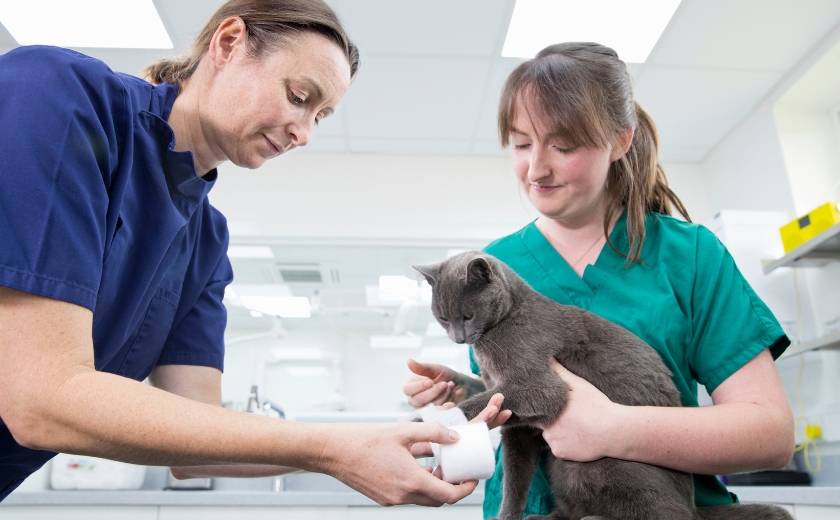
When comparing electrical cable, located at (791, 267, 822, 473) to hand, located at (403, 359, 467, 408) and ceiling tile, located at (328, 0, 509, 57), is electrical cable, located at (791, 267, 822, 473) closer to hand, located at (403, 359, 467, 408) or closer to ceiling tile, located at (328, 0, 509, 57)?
ceiling tile, located at (328, 0, 509, 57)

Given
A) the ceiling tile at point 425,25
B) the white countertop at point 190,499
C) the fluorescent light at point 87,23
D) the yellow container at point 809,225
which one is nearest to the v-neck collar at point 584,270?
the white countertop at point 190,499

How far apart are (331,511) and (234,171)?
240 cm

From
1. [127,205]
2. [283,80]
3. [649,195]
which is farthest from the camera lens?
[649,195]

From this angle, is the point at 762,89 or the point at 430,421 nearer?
the point at 430,421

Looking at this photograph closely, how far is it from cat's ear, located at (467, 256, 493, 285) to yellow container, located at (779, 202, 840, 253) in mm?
1984

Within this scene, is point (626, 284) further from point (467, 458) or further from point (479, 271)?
point (467, 458)

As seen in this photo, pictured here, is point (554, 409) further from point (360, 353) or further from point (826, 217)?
point (360, 353)

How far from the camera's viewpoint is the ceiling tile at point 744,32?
101 inches

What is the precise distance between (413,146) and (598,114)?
2.76m

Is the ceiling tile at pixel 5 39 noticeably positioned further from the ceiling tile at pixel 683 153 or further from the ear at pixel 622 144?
the ceiling tile at pixel 683 153

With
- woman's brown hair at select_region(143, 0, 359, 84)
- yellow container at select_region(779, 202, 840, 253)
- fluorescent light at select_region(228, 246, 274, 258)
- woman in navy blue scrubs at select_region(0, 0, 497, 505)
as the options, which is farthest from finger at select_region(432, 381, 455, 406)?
fluorescent light at select_region(228, 246, 274, 258)

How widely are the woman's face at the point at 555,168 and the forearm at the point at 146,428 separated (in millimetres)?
657

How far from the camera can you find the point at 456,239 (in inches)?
147

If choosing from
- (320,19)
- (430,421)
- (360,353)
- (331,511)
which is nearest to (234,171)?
(360,353)
